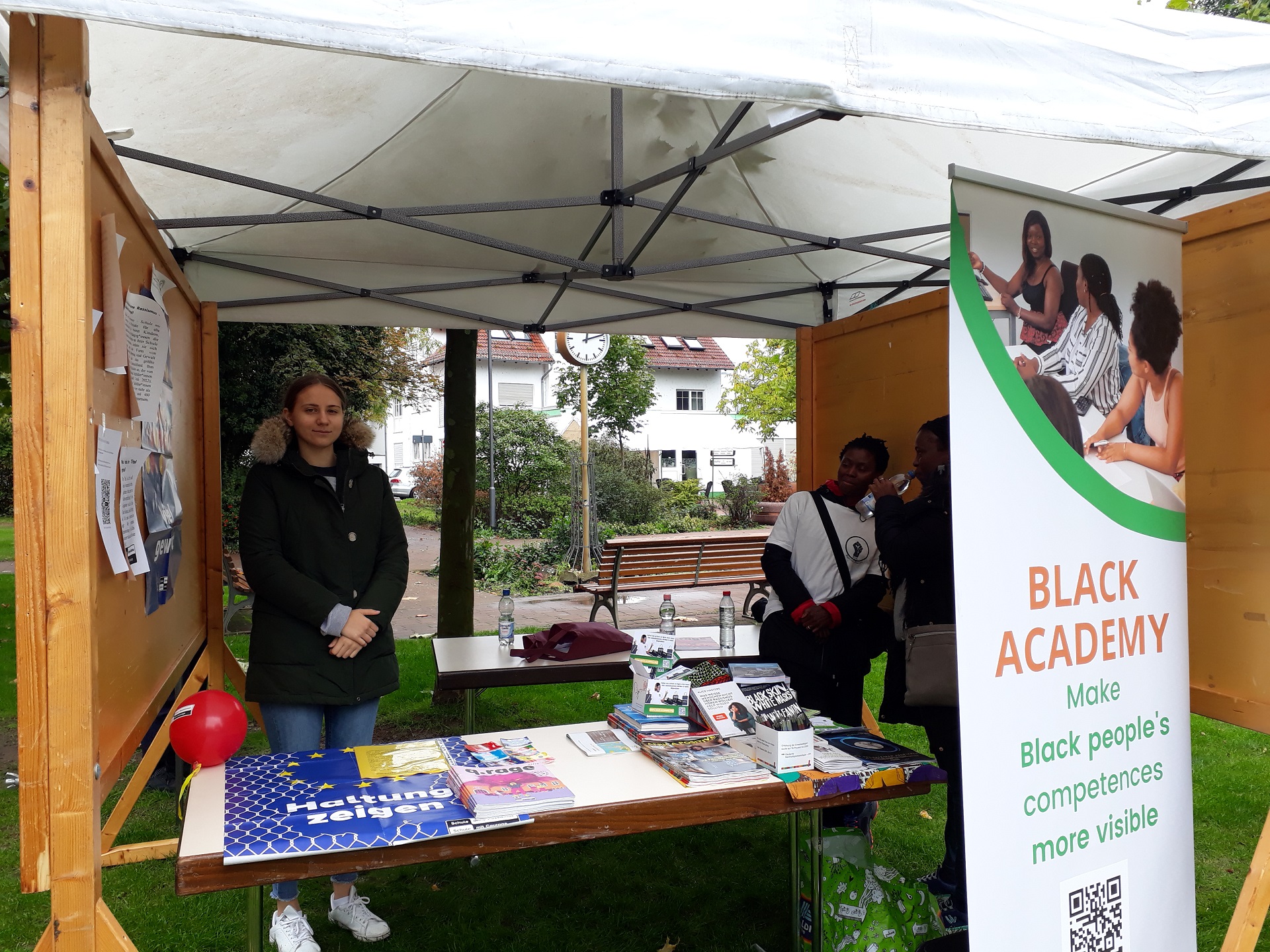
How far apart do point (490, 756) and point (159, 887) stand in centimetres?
208

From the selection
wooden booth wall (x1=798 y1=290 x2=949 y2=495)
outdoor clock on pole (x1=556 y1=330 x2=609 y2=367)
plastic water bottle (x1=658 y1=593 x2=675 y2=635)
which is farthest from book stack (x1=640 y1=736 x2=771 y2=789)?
outdoor clock on pole (x1=556 y1=330 x2=609 y2=367)

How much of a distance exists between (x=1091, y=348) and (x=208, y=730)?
2366 mm

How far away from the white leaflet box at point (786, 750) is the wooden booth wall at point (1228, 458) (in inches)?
43.8

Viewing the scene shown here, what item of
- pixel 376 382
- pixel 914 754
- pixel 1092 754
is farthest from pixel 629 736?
pixel 376 382

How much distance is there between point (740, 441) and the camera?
33.2 metres

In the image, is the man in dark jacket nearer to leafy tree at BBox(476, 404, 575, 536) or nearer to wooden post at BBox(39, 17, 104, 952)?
wooden post at BBox(39, 17, 104, 952)

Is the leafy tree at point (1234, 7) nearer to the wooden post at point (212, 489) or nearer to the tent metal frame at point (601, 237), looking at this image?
the tent metal frame at point (601, 237)

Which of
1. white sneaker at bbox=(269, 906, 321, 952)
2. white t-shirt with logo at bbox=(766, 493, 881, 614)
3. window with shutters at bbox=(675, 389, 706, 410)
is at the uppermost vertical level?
window with shutters at bbox=(675, 389, 706, 410)

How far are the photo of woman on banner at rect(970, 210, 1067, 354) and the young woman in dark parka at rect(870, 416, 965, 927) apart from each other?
3.72ft

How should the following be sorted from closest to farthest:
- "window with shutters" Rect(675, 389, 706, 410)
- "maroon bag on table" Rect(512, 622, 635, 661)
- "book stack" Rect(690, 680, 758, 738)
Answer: "book stack" Rect(690, 680, 758, 738) < "maroon bag on table" Rect(512, 622, 635, 661) < "window with shutters" Rect(675, 389, 706, 410)

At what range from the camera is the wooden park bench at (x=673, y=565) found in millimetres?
8664

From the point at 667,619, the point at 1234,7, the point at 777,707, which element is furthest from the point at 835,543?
the point at 1234,7

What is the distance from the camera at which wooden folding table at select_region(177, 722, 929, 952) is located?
1872mm

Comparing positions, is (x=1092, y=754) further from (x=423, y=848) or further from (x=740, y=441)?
(x=740, y=441)
